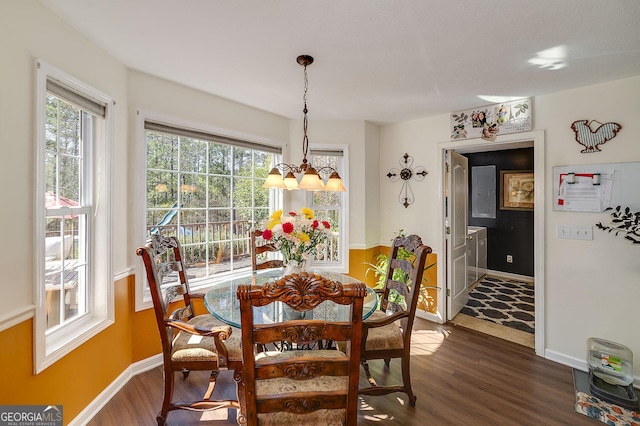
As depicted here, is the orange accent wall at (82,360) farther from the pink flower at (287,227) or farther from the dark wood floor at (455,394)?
the pink flower at (287,227)

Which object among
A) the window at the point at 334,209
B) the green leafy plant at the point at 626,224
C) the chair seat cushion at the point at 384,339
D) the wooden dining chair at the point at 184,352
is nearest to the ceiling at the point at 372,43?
the window at the point at 334,209

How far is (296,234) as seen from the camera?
184 cm

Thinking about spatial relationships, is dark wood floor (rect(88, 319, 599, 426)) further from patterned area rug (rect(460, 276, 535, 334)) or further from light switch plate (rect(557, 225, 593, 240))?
light switch plate (rect(557, 225, 593, 240))

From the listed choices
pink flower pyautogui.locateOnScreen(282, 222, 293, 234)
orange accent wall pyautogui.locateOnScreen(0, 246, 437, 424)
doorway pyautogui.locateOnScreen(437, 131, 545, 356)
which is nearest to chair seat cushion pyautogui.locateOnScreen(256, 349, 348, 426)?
pink flower pyautogui.locateOnScreen(282, 222, 293, 234)

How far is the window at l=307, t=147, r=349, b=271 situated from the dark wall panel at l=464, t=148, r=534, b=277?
11.3 ft

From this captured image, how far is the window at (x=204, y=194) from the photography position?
239cm

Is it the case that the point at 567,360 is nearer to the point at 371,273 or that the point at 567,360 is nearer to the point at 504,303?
the point at 504,303

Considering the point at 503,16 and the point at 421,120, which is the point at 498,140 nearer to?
the point at 421,120

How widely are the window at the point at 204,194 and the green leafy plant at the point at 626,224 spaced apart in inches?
125

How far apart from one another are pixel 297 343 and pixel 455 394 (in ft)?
5.76

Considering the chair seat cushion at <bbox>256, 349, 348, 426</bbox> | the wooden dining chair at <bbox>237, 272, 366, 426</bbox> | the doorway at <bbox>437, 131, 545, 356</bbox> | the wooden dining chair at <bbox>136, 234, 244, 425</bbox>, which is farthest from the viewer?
the doorway at <bbox>437, 131, 545, 356</bbox>

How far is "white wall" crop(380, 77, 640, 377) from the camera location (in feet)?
7.08

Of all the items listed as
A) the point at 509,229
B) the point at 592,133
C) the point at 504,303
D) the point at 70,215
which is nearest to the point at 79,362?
the point at 70,215

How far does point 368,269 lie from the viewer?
11.3ft
